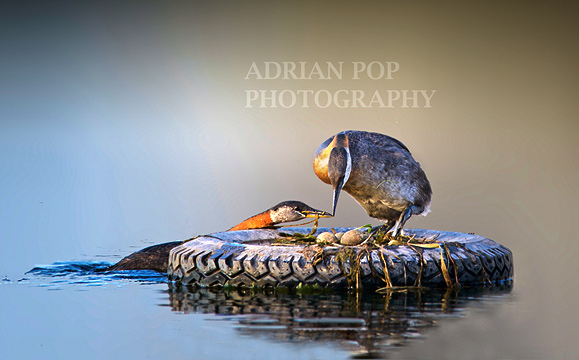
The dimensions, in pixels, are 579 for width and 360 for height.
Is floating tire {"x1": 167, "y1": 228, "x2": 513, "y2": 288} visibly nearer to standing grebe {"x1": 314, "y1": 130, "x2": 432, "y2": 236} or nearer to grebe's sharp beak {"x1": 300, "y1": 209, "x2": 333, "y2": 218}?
standing grebe {"x1": 314, "y1": 130, "x2": 432, "y2": 236}

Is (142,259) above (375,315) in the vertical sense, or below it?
above

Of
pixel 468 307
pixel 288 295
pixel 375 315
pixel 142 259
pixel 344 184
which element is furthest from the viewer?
pixel 142 259

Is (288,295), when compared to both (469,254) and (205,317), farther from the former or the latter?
(469,254)

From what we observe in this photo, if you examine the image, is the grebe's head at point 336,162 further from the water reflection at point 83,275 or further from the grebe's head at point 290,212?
the water reflection at point 83,275

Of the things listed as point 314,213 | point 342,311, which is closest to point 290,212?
point 314,213

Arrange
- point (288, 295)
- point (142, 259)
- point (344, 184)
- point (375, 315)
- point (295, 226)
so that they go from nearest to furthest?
1. point (375, 315)
2. point (288, 295)
3. point (344, 184)
4. point (142, 259)
5. point (295, 226)

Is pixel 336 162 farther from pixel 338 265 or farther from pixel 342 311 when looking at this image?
pixel 342 311

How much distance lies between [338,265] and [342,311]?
29.2 inches

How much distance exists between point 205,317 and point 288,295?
2.68 feet

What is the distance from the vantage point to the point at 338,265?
5.02m

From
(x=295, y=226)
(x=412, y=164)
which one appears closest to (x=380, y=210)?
(x=412, y=164)

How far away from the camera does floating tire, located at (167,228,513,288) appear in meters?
5.02

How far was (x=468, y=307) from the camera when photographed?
452 cm

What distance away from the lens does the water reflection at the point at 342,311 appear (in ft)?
12.1
